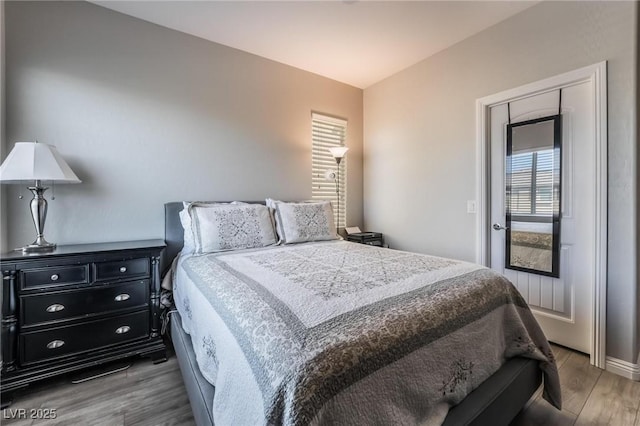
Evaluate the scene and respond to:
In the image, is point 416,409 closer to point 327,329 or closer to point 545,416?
point 327,329

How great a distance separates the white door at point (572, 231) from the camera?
6.88ft

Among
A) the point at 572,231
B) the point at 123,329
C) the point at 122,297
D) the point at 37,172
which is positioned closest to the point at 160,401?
the point at 123,329

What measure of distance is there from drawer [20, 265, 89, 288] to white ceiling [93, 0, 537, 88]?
212 cm

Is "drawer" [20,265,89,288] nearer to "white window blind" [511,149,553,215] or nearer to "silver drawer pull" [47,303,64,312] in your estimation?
"silver drawer pull" [47,303,64,312]

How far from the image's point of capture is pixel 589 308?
210 centimetres

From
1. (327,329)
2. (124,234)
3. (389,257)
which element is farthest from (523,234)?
(124,234)

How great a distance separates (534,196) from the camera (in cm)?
239

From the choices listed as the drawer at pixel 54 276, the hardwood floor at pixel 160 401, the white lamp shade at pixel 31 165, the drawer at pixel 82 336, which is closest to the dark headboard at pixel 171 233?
the drawer at pixel 82 336

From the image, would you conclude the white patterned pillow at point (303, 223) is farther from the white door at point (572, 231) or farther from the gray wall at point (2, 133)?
the gray wall at point (2, 133)

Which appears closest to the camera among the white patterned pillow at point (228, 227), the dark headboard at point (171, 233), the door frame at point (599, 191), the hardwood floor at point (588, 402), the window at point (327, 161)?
the hardwood floor at point (588, 402)

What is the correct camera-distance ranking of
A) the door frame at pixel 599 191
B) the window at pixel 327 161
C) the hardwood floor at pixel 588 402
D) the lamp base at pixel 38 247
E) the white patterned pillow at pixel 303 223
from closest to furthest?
1. the hardwood floor at pixel 588 402
2. the lamp base at pixel 38 247
3. the door frame at pixel 599 191
4. the white patterned pillow at pixel 303 223
5. the window at pixel 327 161

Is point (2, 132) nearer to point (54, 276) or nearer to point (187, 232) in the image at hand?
point (54, 276)

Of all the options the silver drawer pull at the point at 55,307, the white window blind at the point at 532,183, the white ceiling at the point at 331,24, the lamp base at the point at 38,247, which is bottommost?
the silver drawer pull at the point at 55,307

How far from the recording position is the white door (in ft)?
6.88
